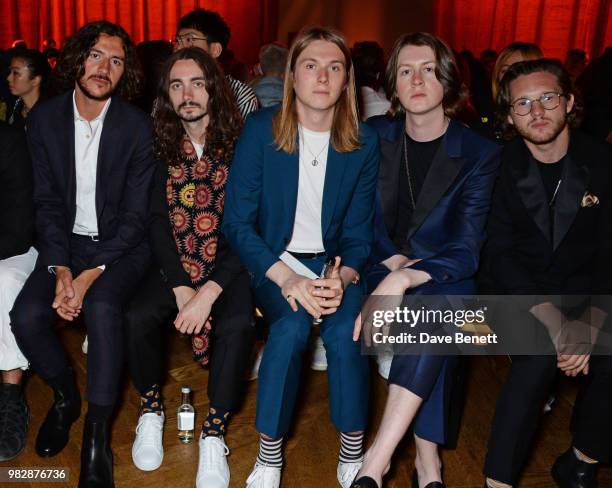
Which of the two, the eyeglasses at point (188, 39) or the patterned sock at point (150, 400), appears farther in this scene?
the eyeglasses at point (188, 39)

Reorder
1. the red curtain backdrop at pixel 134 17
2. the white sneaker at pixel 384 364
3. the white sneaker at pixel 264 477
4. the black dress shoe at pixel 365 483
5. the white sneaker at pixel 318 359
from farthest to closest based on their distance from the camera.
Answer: the red curtain backdrop at pixel 134 17 → the white sneaker at pixel 318 359 → the white sneaker at pixel 384 364 → the white sneaker at pixel 264 477 → the black dress shoe at pixel 365 483

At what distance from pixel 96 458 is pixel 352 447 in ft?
2.76

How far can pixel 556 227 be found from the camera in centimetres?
243

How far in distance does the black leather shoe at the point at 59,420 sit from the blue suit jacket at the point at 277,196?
0.81 meters

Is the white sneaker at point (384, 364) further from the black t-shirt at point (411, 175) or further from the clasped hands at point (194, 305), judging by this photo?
the clasped hands at point (194, 305)

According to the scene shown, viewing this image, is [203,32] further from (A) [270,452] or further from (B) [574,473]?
(B) [574,473]

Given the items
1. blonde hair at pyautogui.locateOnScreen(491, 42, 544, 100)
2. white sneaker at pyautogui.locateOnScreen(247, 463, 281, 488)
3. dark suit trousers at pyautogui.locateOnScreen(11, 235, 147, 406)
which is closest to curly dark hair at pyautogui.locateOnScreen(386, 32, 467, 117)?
Answer: blonde hair at pyautogui.locateOnScreen(491, 42, 544, 100)

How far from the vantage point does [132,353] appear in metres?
2.43

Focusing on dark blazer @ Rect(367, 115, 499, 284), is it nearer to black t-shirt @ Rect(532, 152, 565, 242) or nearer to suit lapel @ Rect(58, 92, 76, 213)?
black t-shirt @ Rect(532, 152, 565, 242)

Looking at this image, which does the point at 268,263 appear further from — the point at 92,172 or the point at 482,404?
the point at 482,404

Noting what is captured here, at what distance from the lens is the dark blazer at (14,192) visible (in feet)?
8.41

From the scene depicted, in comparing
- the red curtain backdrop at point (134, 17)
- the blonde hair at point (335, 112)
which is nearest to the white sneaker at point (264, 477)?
the blonde hair at point (335, 112)

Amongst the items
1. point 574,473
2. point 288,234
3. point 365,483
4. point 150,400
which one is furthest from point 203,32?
point 574,473

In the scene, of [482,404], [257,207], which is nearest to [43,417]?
[257,207]
